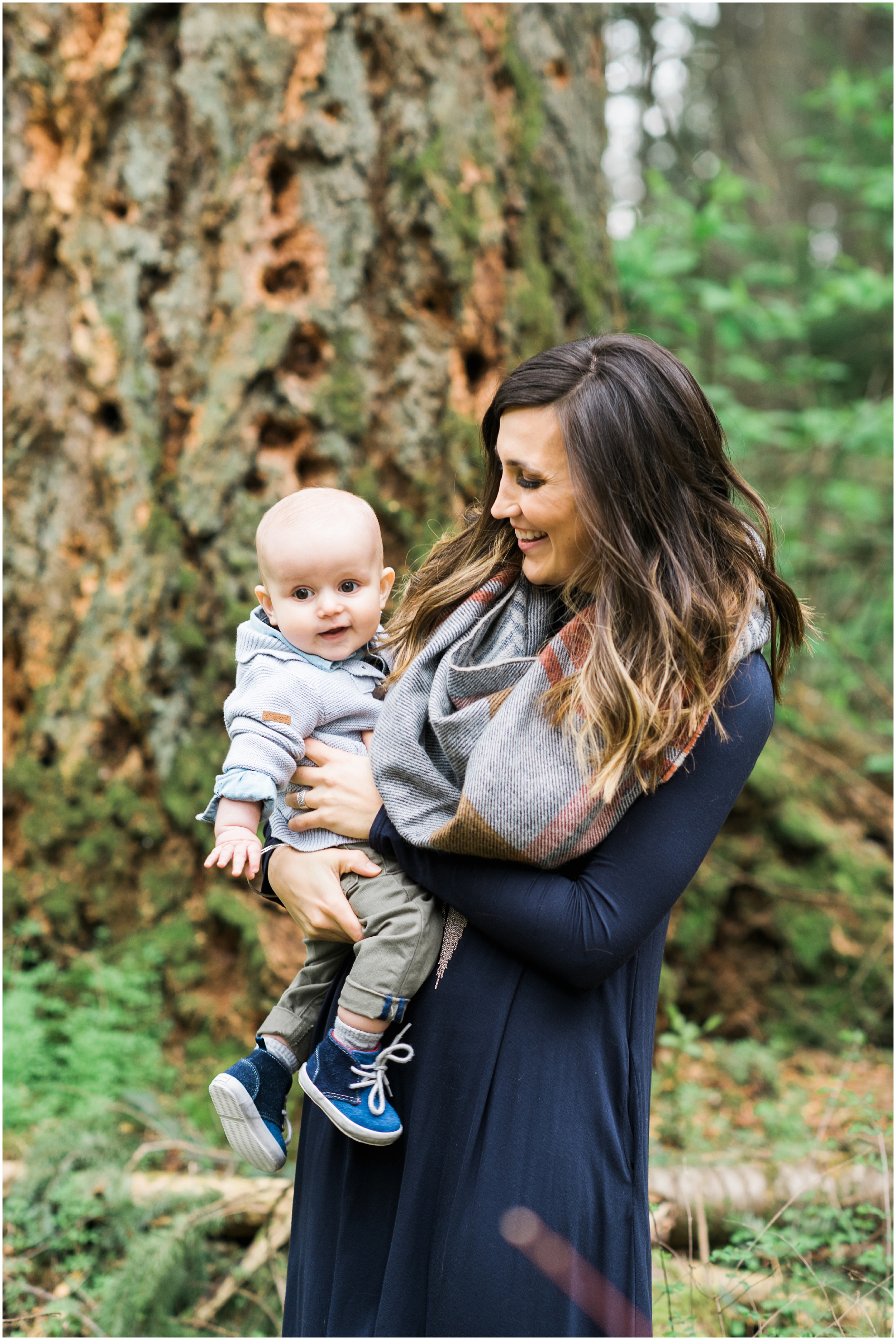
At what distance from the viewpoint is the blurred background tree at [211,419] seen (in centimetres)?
319

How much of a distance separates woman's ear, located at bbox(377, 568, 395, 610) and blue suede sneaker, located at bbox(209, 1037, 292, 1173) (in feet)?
2.68

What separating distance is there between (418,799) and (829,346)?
7289mm

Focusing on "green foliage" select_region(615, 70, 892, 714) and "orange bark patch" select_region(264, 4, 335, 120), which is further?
"green foliage" select_region(615, 70, 892, 714)

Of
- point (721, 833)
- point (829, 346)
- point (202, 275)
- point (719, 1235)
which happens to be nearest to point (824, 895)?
point (721, 833)

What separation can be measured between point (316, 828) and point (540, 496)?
675 mm

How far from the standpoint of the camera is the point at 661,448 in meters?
1.50

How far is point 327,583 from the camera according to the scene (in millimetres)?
1692

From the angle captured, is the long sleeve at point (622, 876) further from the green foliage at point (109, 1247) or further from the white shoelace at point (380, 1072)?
the green foliage at point (109, 1247)

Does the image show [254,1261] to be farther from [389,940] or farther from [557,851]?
[557,851]

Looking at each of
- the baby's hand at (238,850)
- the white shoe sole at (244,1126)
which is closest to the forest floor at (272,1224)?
the white shoe sole at (244,1126)

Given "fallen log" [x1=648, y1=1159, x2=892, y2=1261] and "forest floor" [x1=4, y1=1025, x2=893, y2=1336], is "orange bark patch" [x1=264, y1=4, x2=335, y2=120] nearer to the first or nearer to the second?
"forest floor" [x1=4, y1=1025, x2=893, y2=1336]

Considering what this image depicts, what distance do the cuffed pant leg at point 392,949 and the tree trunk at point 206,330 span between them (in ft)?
6.14

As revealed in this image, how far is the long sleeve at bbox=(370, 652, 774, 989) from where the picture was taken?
1.36 metres

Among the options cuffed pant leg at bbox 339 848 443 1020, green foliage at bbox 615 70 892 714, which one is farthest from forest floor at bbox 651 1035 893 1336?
green foliage at bbox 615 70 892 714
